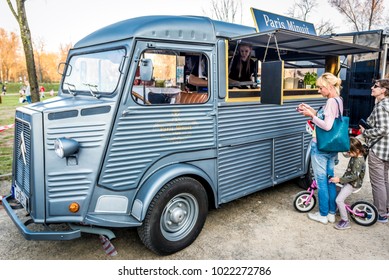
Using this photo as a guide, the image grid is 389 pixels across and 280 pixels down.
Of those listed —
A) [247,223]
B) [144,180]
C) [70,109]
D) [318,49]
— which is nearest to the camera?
[70,109]

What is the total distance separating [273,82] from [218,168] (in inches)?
46.8

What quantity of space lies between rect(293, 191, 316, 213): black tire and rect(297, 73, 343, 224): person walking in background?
21 centimetres

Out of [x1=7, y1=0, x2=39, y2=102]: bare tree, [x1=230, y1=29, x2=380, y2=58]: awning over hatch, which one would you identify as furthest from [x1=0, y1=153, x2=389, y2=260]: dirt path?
[x1=7, y1=0, x2=39, y2=102]: bare tree

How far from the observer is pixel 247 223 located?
4199 mm

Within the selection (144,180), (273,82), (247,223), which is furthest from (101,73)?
(247,223)

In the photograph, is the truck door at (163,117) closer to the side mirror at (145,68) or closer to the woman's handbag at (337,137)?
the side mirror at (145,68)

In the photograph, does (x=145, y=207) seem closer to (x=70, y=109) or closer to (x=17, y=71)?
(x=70, y=109)

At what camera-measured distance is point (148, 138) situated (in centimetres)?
319

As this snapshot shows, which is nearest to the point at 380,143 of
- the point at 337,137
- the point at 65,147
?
the point at 337,137

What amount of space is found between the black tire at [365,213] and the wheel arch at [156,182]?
7.18ft

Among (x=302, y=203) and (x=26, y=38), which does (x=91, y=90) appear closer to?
(x=302, y=203)

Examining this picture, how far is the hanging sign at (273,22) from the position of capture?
4041 millimetres

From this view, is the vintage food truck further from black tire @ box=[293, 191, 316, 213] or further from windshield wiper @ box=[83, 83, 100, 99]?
black tire @ box=[293, 191, 316, 213]

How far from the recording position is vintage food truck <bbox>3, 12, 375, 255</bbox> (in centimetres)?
289
